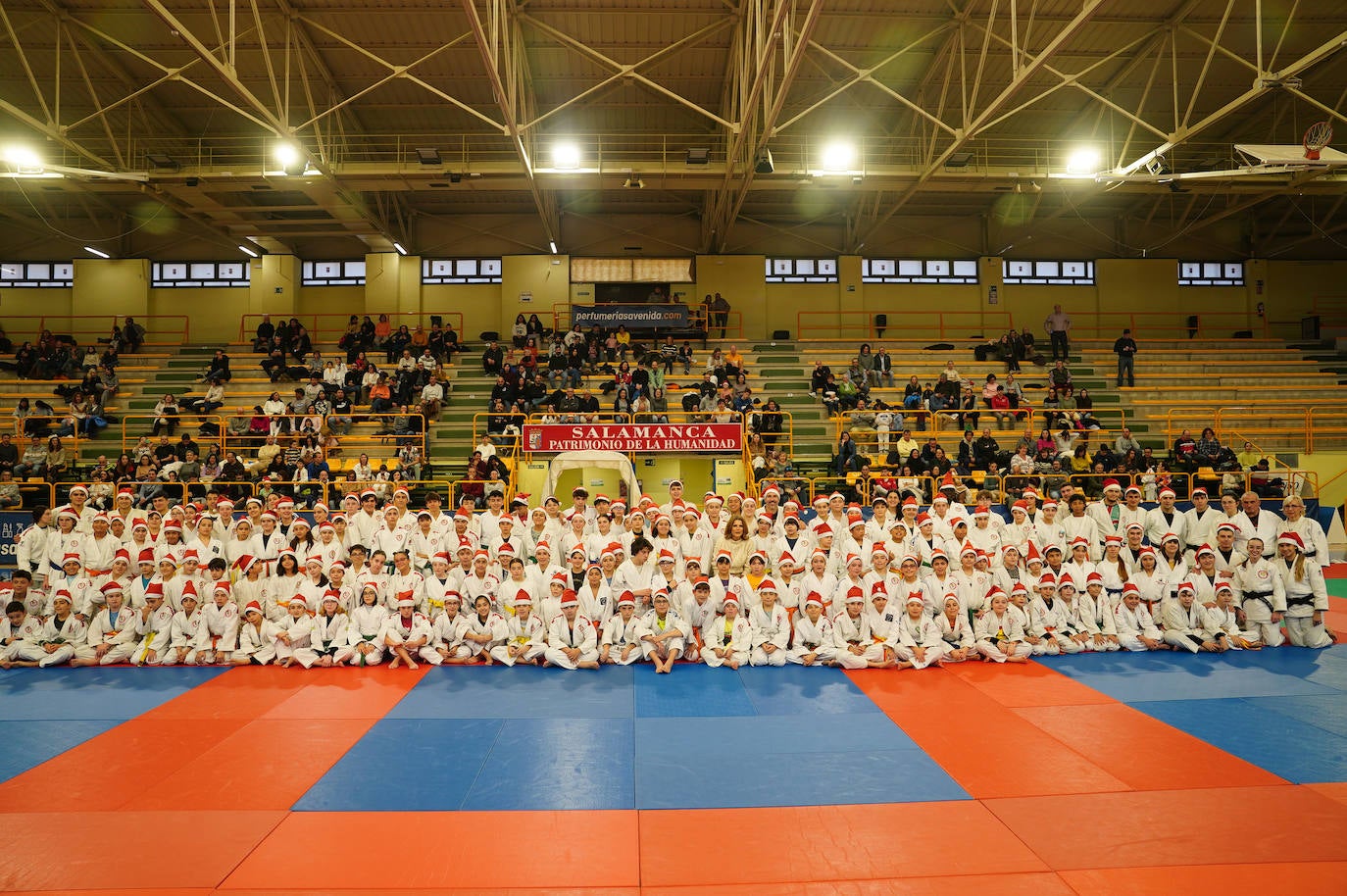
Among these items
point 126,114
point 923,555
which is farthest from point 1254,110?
point 126,114

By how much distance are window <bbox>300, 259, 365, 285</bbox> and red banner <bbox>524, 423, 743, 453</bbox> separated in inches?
651

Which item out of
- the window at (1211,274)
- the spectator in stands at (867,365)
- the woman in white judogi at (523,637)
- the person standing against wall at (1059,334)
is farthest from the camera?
the window at (1211,274)

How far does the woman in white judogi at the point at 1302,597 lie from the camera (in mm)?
10156

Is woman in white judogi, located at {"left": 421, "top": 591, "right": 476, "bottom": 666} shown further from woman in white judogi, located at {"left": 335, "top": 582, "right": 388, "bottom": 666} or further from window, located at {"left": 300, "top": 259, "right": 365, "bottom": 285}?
window, located at {"left": 300, "top": 259, "right": 365, "bottom": 285}

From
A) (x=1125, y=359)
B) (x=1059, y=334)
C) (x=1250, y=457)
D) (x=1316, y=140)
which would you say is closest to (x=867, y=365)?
(x=1059, y=334)

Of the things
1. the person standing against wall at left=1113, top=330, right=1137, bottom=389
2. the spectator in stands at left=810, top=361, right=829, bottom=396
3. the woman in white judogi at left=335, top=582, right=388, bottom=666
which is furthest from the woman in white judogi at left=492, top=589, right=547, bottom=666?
the person standing against wall at left=1113, top=330, right=1137, bottom=389

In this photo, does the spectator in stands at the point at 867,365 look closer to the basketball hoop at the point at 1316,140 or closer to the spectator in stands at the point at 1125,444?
the spectator in stands at the point at 1125,444

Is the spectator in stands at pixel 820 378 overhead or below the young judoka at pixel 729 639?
overhead

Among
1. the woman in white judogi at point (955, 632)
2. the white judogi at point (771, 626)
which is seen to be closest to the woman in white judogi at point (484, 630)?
the white judogi at point (771, 626)

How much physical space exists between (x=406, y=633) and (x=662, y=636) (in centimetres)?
333

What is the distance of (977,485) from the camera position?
17484 mm

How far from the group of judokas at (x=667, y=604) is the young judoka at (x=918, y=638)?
20 millimetres

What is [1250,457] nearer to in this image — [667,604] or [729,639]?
[729,639]

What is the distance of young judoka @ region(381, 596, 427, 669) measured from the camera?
9508mm
